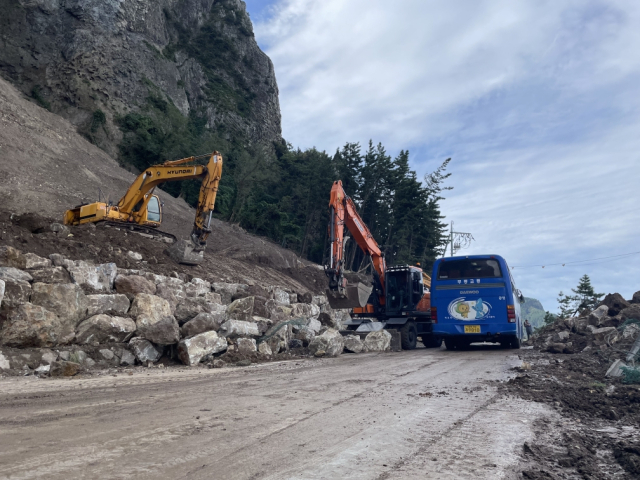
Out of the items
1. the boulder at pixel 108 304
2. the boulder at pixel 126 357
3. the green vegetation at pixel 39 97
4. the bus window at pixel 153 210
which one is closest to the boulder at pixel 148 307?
the boulder at pixel 108 304

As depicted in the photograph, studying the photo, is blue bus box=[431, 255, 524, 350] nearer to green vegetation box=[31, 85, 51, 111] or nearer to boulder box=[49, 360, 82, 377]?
boulder box=[49, 360, 82, 377]

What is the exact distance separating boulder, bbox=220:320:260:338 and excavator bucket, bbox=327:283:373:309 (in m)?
4.45

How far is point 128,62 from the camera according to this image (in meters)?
53.6

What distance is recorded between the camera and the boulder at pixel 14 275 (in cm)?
955

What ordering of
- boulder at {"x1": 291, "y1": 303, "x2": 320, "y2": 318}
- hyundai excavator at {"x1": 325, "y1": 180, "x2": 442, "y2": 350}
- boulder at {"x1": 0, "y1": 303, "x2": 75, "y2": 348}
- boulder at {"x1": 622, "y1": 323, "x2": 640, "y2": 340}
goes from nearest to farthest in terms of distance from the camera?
boulder at {"x1": 0, "y1": 303, "x2": 75, "y2": 348} → boulder at {"x1": 622, "y1": 323, "x2": 640, "y2": 340} → hyundai excavator at {"x1": 325, "y1": 180, "x2": 442, "y2": 350} → boulder at {"x1": 291, "y1": 303, "x2": 320, "y2": 318}

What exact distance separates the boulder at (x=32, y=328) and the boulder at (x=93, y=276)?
174 cm

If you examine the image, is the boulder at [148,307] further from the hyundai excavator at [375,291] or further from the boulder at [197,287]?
the hyundai excavator at [375,291]

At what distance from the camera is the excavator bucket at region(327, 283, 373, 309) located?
15820mm

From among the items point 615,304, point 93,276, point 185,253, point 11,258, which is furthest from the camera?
point 185,253

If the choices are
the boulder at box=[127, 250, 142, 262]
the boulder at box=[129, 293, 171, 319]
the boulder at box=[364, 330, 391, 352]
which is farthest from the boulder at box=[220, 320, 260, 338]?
the boulder at box=[127, 250, 142, 262]

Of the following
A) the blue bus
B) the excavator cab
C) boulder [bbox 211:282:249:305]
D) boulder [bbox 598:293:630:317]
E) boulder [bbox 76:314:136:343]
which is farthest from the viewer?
boulder [bbox 598:293:630:317]

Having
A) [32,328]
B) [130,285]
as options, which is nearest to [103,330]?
[32,328]

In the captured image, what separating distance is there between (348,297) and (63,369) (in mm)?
9630

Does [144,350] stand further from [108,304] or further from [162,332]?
[108,304]
